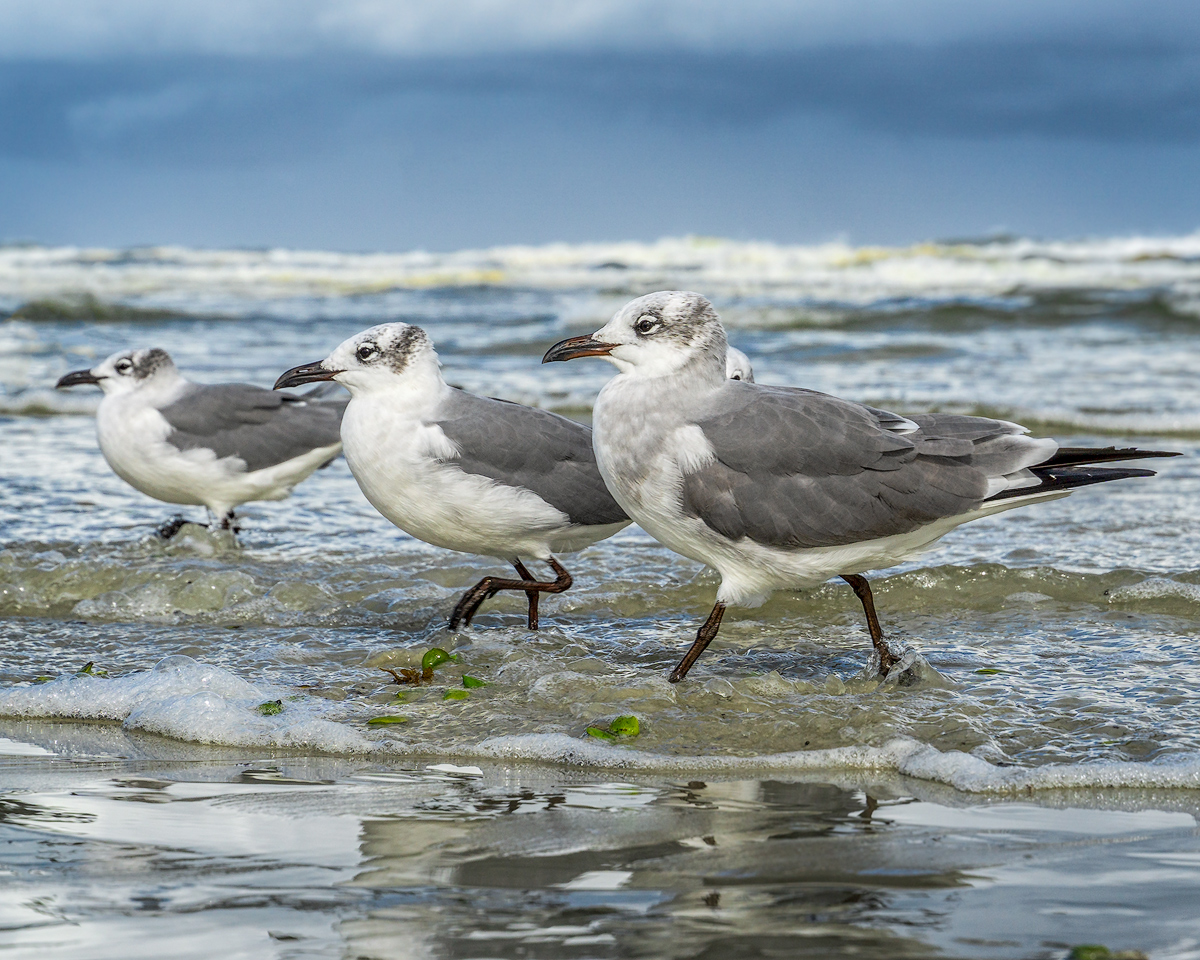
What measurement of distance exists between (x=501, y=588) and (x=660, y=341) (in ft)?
4.17

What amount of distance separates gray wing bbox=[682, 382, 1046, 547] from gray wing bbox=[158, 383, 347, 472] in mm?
3647

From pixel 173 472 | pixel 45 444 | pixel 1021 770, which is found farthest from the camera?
pixel 45 444

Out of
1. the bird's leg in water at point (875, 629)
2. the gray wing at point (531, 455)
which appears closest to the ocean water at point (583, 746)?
the bird's leg in water at point (875, 629)

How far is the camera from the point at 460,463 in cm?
515

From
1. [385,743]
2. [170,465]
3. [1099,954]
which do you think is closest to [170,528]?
[170,465]

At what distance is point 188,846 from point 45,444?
7796 mm

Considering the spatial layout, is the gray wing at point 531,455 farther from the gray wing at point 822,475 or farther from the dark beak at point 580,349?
the gray wing at point 822,475

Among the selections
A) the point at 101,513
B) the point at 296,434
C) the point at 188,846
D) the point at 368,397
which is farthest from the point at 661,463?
the point at 101,513

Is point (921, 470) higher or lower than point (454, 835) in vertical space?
higher

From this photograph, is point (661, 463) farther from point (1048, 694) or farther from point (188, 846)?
point (188, 846)

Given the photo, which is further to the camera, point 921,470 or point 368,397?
point 368,397

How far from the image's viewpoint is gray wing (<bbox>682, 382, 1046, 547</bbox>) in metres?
4.25

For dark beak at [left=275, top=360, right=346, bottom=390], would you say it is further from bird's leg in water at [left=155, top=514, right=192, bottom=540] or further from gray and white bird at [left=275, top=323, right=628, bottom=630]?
bird's leg in water at [left=155, top=514, right=192, bottom=540]

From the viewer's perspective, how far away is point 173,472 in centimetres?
729
